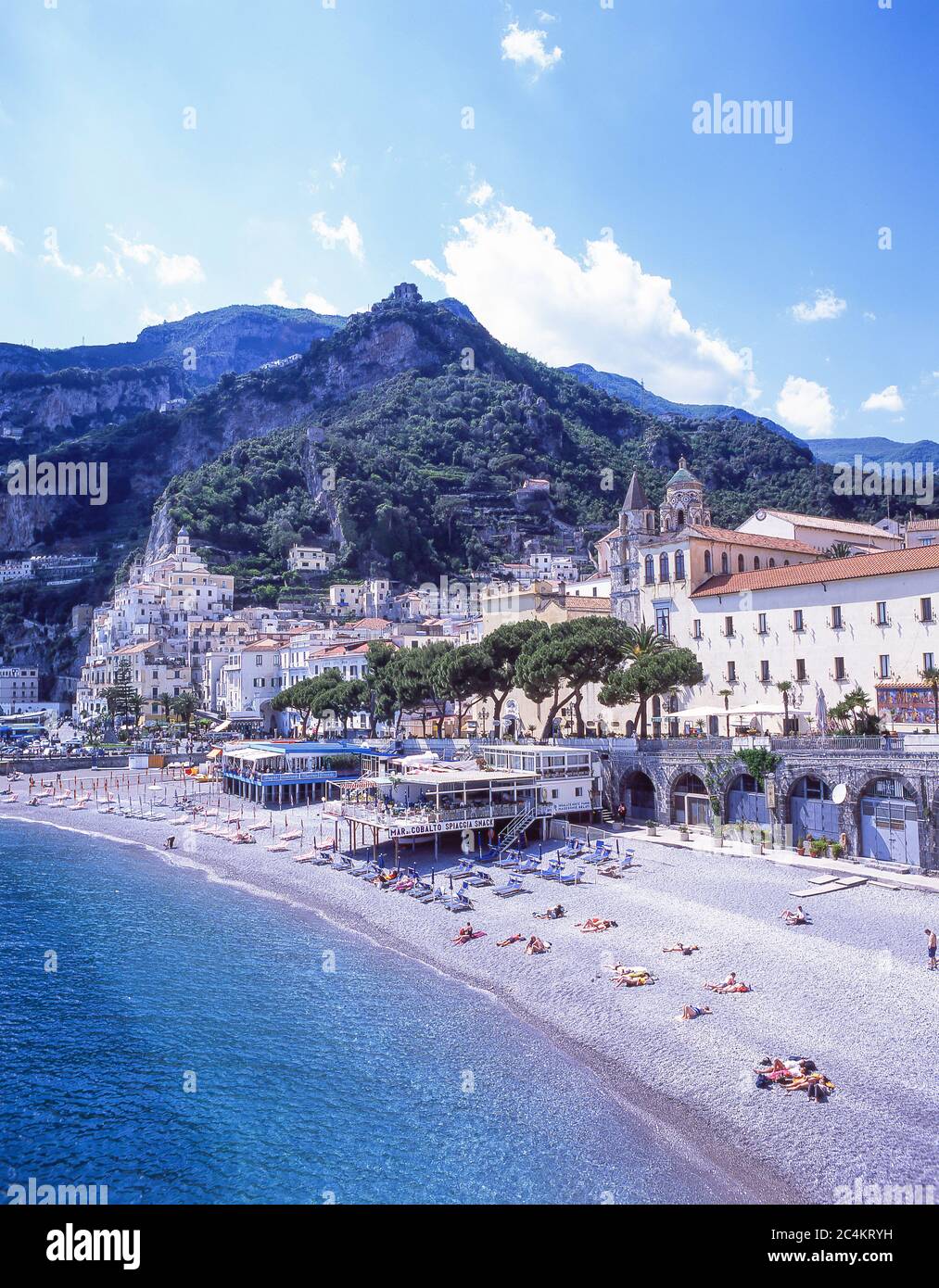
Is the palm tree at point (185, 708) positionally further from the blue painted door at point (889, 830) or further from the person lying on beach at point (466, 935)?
the blue painted door at point (889, 830)

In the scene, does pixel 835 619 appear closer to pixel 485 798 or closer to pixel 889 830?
pixel 889 830

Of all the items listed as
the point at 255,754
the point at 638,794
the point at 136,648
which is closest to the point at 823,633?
the point at 638,794

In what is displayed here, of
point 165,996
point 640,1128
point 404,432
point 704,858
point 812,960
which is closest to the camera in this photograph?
point 640,1128

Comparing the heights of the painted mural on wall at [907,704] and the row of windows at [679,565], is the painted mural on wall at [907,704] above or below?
below

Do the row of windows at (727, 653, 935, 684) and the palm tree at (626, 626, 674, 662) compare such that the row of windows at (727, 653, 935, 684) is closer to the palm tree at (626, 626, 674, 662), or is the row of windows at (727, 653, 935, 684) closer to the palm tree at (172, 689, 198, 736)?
the palm tree at (626, 626, 674, 662)

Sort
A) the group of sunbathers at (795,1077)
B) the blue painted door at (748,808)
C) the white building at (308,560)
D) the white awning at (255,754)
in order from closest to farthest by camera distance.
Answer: the group of sunbathers at (795,1077) → the blue painted door at (748,808) → the white awning at (255,754) → the white building at (308,560)

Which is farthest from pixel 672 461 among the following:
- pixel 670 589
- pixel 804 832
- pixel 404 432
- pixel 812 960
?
pixel 812 960

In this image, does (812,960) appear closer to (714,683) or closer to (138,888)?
(714,683)

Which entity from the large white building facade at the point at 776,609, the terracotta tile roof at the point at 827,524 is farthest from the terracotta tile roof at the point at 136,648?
the terracotta tile roof at the point at 827,524
